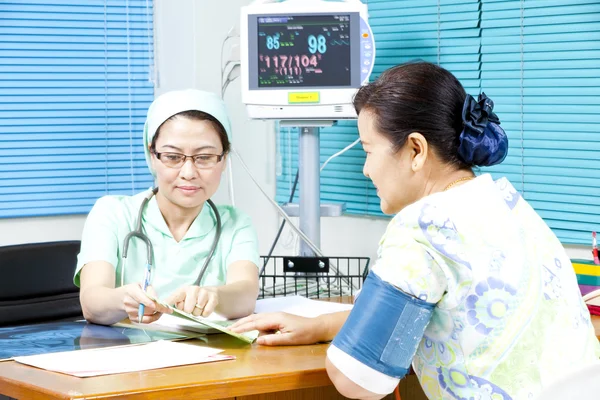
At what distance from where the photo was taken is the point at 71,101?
3309 millimetres

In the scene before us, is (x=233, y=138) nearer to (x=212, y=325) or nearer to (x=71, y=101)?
(x=71, y=101)

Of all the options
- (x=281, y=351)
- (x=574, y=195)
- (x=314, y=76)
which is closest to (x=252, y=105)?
(x=314, y=76)

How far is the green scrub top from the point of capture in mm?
1968

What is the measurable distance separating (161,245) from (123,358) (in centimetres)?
60

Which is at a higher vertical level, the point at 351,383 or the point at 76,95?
the point at 76,95

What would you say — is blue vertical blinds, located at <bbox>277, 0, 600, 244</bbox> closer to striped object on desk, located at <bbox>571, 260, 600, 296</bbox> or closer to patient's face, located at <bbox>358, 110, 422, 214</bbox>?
striped object on desk, located at <bbox>571, 260, 600, 296</bbox>

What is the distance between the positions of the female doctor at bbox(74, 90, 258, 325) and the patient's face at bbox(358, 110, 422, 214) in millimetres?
590

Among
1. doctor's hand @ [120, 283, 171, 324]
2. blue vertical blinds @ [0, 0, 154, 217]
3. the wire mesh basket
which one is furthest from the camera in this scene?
blue vertical blinds @ [0, 0, 154, 217]

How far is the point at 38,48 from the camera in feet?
10.6

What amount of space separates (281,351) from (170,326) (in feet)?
1.04

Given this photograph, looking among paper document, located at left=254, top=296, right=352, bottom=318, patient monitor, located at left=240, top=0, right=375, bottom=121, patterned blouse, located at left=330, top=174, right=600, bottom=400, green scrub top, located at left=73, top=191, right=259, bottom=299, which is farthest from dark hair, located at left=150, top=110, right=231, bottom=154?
patterned blouse, located at left=330, top=174, right=600, bottom=400

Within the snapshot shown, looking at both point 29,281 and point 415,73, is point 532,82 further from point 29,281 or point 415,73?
point 29,281

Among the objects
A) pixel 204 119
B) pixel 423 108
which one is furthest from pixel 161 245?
pixel 423 108

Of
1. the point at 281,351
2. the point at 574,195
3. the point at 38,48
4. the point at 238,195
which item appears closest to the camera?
the point at 281,351
